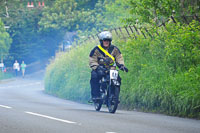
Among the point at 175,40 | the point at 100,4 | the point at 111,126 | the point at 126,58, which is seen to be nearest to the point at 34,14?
the point at 100,4

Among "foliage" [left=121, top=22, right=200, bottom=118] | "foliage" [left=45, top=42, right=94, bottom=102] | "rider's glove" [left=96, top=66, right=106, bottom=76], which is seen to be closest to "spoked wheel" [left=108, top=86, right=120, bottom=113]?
"rider's glove" [left=96, top=66, right=106, bottom=76]

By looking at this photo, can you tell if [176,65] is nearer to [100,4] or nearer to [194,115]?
[194,115]

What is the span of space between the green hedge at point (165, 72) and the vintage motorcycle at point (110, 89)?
135 cm

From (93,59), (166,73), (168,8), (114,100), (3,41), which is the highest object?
(3,41)

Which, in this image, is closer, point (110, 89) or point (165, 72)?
point (110, 89)

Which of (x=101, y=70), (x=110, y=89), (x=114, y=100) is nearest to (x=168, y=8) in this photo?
(x=101, y=70)

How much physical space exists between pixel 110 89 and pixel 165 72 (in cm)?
207

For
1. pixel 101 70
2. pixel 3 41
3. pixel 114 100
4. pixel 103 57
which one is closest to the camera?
pixel 114 100

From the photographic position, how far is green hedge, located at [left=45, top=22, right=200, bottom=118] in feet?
42.1

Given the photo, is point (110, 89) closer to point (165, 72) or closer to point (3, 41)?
point (165, 72)

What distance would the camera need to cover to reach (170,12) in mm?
16609

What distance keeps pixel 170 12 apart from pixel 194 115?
5071mm

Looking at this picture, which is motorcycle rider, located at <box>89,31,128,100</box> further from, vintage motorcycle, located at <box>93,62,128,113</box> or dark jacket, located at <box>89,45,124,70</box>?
vintage motorcycle, located at <box>93,62,128,113</box>

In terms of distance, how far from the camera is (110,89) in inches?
518
